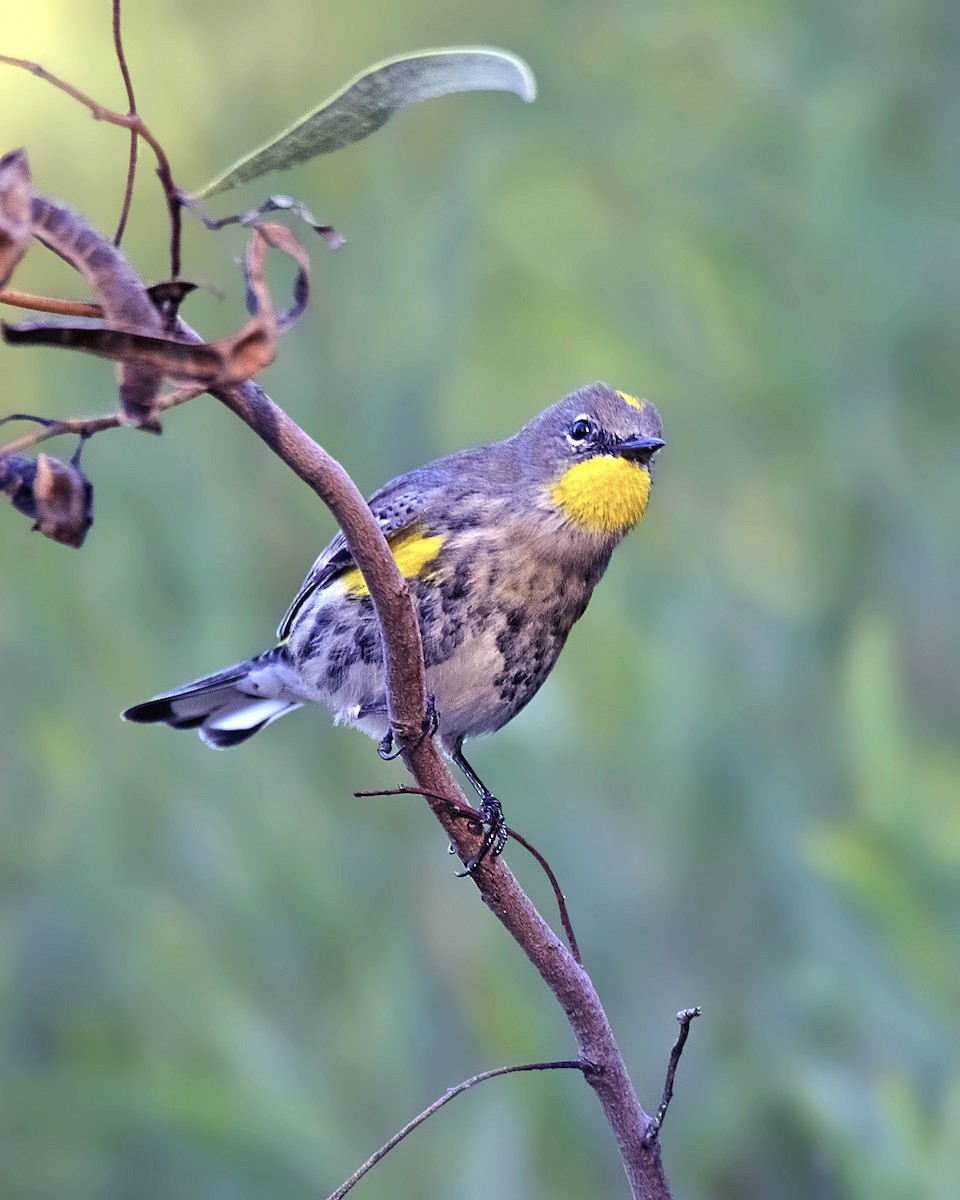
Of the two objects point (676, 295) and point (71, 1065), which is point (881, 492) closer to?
point (676, 295)

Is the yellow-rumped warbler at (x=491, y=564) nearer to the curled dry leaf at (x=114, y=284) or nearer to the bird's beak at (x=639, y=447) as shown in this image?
the bird's beak at (x=639, y=447)

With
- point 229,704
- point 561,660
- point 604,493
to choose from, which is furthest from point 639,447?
point 561,660

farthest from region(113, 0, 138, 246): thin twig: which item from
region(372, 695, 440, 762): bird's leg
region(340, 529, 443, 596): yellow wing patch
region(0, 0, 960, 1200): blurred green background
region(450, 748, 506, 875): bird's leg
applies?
region(0, 0, 960, 1200): blurred green background

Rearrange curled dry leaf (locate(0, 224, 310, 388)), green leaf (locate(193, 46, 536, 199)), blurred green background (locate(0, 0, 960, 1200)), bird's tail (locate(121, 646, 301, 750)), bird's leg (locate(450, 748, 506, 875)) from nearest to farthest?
1. curled dry leaf (locate(0, 224, 310, 388))
2. green leaf (locate(193, 46, 536, 199))
3. bird's leg (locate(450, 748, 506, 875))
4. bird's tail (locate(121, 646, 301, 750))
5. blurred green background (locate(0, 0, 960, 1200))

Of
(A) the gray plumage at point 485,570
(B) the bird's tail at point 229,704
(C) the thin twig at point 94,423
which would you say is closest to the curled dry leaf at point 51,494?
(C) the thin twig at point 94,423

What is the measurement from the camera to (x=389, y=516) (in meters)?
1.88

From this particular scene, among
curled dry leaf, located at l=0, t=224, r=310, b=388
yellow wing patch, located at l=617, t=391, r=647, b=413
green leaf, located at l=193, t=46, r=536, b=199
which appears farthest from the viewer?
yellow wing patch, located at l=617, t=391, r=647, b=413

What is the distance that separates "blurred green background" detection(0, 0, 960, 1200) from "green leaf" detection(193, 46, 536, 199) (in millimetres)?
1553

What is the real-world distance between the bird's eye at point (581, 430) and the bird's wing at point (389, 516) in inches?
7.4

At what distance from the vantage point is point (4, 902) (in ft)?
8.50

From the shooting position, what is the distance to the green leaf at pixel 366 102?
0.80 meters

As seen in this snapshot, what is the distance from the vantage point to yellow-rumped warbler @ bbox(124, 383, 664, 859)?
1822 millimetres

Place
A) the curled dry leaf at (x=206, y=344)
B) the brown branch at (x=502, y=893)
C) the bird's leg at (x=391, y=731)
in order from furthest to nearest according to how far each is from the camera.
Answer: the bird's leg at (x=391, y=731), the brown branch at (x=502, y=893), the curled dry leaf at (x=206, y=344)

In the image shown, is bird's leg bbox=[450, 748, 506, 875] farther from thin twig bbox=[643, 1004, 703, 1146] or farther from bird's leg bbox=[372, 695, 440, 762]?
thin twig bbox=[643, 1004, 703, 1146]
